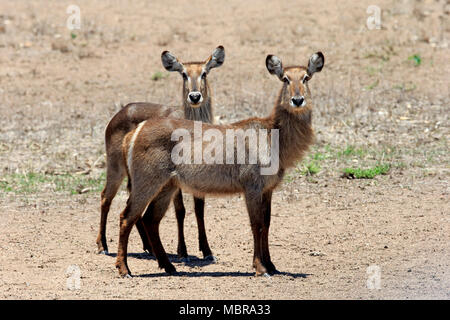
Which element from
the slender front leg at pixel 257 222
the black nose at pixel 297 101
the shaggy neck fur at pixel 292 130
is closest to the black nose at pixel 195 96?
the shaggy neck fur at pixel 292 130

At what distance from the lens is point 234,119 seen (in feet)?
52.5

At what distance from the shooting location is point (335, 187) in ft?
40.9

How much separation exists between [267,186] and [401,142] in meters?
6.31

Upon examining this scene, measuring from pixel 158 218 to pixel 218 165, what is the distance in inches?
40.2

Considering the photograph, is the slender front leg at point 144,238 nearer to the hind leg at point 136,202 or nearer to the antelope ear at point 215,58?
the hind leg at point 136,202

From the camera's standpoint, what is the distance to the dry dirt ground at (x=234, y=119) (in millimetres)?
8734

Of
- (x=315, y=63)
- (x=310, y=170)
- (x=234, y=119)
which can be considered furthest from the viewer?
(x=234, y=119)

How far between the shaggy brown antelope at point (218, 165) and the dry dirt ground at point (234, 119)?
0.59 m

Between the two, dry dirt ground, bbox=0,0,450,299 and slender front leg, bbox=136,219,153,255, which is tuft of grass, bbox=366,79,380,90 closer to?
dry dirt ground, bbox=0,0,450,299

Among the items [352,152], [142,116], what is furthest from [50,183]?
[352,152]

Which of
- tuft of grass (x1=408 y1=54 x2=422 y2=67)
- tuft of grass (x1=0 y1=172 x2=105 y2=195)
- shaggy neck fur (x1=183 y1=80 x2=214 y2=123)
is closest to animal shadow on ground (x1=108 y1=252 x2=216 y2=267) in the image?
shaggy neck fur (x1=183 y1=80 x2=214 y2=123)

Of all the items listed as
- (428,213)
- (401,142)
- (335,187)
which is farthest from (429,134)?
(428,213)

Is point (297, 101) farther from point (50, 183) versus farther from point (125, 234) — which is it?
point (50, 183)
